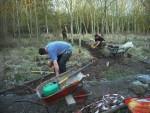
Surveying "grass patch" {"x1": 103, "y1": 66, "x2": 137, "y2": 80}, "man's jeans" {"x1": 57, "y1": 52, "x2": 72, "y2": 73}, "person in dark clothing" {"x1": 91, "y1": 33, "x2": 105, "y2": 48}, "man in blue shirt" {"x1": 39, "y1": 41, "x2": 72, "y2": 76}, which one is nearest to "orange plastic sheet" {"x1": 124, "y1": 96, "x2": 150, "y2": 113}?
"man in blue shirt" {"x1": 39, "y1": 41, "x2": 72, "y2": 76}

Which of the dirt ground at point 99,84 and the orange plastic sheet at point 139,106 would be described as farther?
the dirt ground at point 99,84

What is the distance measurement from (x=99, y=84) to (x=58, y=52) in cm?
206

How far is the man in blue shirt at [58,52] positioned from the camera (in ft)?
31.3

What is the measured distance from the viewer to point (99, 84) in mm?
11398

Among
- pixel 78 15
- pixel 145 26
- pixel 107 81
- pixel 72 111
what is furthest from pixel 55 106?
pixel 145 26

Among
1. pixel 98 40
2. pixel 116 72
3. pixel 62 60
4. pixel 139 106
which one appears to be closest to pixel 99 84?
pixel 62 60

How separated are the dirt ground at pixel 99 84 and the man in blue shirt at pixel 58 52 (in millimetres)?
982

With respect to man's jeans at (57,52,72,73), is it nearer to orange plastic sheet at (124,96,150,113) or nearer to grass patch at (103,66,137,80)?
grass patch at (103,66,137,80)

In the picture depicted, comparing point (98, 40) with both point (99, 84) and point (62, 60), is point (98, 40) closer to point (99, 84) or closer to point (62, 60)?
point (99, 84)

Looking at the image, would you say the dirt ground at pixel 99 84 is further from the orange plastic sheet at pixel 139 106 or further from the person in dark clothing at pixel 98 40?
the orange plastic sheet at pixel 139 106

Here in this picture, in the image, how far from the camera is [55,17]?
26203mm

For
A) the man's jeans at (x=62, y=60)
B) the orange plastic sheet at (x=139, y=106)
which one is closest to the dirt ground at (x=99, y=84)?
the man's jeans at (x=62, y=60)

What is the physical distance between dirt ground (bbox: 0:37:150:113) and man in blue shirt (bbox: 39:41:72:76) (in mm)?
982

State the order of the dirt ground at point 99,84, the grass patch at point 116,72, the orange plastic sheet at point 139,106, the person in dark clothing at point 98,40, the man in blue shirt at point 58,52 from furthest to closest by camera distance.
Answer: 1. the person in dark clothing at point 98,40
2. the grass patch at point 116,72
3. the man in blue shirt at point 58,52
4. the dirt ground at point 99,84
5. the orange plastic sheet at point 139,106
